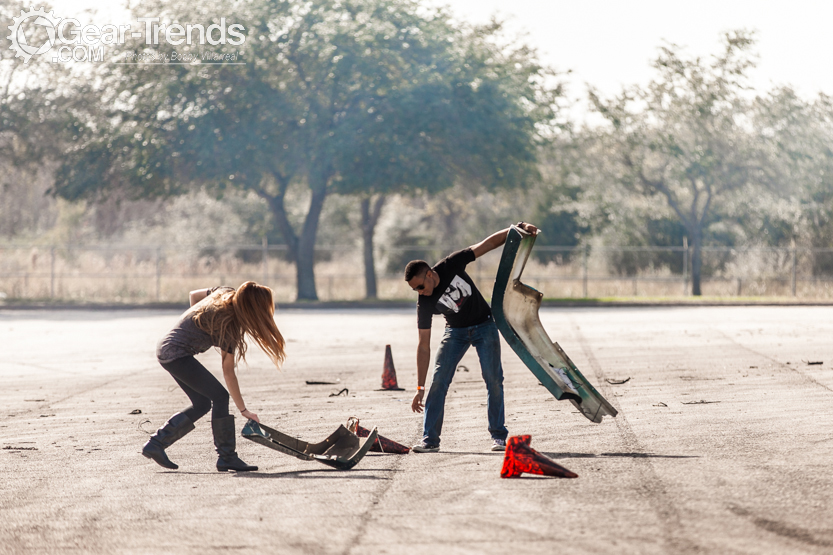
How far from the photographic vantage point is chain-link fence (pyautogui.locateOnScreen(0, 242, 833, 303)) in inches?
1363

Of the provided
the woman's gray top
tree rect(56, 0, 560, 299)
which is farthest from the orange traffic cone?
tree rect(56, 0, 560, 299)

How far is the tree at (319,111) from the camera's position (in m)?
30.0

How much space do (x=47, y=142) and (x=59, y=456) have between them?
30747 millimetres

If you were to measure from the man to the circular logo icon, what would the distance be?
3172 centimetres

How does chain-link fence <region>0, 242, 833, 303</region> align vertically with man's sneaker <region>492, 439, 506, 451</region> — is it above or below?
above

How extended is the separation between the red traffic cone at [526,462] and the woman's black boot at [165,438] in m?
2.35

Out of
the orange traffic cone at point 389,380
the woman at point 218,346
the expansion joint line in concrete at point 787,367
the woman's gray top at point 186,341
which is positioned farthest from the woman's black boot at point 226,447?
the expansion joint line in concrete at point 787,367

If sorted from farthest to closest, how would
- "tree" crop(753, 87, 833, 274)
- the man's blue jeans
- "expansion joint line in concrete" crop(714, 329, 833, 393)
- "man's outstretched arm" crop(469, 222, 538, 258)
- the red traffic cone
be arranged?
"tree" crop(753, 87, 833, 274) → "expansion joint line in concrete" crop(714, 329, 833, 393) → the man's blue jeans → "man's outstretched arm" crop(469, 222, 538, 258) → the red traffic cone

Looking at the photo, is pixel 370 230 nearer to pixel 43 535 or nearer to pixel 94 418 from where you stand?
pixel 94 418

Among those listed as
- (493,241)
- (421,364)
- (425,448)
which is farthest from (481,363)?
(493,241)

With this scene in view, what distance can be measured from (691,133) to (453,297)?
30.6 meters

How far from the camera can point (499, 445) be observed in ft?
23.5

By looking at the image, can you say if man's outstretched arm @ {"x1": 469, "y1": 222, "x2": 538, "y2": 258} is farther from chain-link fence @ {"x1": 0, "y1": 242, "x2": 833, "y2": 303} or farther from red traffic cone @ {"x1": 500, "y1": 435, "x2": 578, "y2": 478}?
chain-link fence @ {"x1": 0, "y1": 242, "x2": 833, "y2": 303}

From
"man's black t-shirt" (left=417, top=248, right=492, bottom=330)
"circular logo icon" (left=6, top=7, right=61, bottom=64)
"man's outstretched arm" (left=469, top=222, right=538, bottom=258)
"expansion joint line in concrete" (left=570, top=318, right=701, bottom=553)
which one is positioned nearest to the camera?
"expansion joint line in concrete" (left=570, top=318, right=701, bottom=553)
